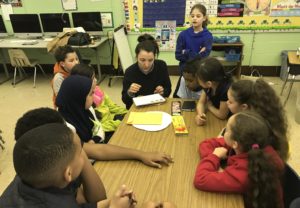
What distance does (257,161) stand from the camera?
3.27 ft

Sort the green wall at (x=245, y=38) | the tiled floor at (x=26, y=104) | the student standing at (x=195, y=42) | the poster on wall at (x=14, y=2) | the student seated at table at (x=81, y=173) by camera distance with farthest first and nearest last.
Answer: the poster on wall at (x=14, y=2) → the green wall at (x=245, y=38) → the student standing at (x=195, y=42) → the tiled floor at (x=26, y=104) → the student seated at table at (x=81, y=173)

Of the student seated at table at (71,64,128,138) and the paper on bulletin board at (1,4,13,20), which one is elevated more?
the paper on bulletin board at (1,4,13,20)

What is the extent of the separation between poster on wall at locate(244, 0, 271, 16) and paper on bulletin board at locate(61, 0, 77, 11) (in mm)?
2836

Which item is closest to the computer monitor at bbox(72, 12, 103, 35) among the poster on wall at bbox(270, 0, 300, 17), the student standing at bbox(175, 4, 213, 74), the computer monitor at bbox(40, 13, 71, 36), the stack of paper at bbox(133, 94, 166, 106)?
the computer monitor at bbox(40, 13, 71, 36)

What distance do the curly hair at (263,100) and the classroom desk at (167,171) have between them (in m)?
0.24

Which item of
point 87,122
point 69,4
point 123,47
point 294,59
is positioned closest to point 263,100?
point 87,122

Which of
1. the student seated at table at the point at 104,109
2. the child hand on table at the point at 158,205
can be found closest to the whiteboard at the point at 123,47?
the student seated at table at the point at 104,109

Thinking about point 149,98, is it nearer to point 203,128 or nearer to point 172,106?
point 172,106

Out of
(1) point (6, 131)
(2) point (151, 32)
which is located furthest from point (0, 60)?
(2) point (151, 32)

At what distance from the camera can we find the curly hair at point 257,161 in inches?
39.3

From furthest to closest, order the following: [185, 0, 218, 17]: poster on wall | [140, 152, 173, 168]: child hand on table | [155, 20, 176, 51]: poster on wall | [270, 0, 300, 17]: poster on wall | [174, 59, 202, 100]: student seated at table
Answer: [155, 20, 176, 51]: poster on wall < [185, 0, 218, 17]: poster on wall < [270, 0, 300, 17]: poster on wall < [174, 59, 202, 100]: student seated at table < [140, 152, 173, 168]: child hand on table

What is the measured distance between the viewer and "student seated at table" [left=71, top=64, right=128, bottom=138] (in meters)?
1.88

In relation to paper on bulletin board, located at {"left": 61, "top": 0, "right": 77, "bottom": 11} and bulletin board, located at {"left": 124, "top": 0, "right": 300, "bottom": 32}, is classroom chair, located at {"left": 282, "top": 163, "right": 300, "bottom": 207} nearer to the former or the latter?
bulletin board, located at {"left": 124, "top": 0, "right": 300, "bottom": 32}

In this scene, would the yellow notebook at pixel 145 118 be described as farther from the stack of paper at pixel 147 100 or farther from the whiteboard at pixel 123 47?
the whiteboard at pixel 123 47
